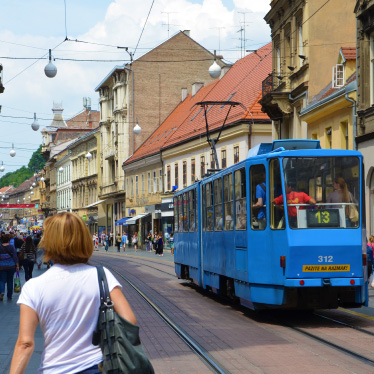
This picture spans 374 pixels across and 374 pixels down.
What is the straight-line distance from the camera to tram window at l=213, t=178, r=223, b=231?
17.3 metres

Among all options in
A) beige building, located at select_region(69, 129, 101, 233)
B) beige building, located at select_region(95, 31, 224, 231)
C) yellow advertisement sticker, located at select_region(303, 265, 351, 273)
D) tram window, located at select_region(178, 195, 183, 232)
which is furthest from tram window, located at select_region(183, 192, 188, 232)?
beige building, located at select_region(69, 129, 101, 233)

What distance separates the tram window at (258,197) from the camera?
14.2 metres

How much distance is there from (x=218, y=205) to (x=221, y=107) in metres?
35.0

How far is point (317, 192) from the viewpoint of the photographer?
13.7 meters

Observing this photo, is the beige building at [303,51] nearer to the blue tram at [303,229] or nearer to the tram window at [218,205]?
the tram window at [218,205]

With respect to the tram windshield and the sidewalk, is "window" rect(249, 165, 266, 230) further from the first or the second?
the sidewalk

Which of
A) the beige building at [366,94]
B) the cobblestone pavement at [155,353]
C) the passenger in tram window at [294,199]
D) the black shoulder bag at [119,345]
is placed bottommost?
the cobblestone pavement at [155,353]

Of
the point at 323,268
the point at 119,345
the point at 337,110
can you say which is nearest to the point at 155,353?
the point at 323,268

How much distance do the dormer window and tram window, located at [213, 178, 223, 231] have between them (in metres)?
14.4

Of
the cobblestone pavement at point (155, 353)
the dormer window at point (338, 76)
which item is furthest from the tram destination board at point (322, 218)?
the dormer window at point (338, 76)

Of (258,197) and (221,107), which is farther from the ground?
(221,107)

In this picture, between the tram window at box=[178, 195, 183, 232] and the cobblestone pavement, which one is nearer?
the cobblestone pavement

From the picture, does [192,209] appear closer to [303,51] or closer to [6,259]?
[6,259]

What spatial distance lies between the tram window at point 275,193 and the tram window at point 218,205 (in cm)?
334
